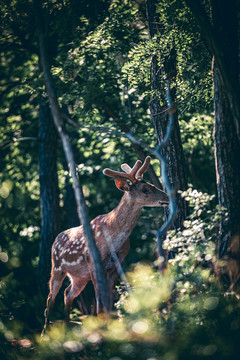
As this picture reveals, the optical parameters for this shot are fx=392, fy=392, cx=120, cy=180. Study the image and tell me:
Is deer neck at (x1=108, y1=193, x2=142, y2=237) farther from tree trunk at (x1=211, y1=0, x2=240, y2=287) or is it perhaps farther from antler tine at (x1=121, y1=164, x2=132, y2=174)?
tree trunk at (x1=211, y1=0, x2=240, y2=287)

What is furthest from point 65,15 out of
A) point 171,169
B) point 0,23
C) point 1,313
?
point 1,313

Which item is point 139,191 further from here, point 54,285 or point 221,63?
point 221,63

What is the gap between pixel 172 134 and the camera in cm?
659

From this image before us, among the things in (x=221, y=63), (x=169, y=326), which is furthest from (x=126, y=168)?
(x=169, y=326)

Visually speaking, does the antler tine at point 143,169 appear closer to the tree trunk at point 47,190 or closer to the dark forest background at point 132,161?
the dark forest background at point 132,161

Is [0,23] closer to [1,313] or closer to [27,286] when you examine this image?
[1,313]

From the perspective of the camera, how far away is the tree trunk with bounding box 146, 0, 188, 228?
6.49 metres

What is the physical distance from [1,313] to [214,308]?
3.63 meters

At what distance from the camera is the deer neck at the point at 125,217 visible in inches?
248

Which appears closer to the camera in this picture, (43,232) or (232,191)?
(232,191)

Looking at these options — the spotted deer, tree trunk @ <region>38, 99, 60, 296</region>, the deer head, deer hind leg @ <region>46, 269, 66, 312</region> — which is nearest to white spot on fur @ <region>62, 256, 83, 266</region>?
the spotted deer

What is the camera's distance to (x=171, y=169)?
6.54 metres

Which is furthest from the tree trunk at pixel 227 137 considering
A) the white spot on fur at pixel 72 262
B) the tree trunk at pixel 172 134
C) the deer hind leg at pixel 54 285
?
the deer hind leg at pixel 54 285

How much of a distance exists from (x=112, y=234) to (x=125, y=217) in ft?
1.16
